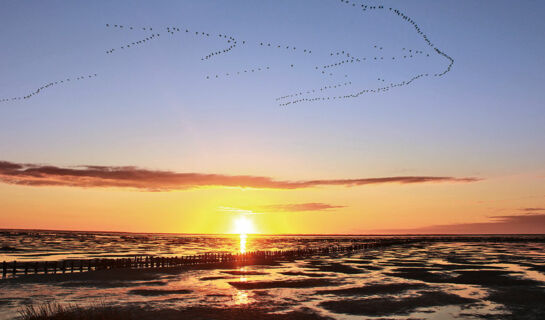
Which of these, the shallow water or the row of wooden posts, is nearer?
the shallow water

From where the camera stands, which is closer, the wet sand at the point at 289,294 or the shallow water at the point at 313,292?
the wet sand at the point at 289,294

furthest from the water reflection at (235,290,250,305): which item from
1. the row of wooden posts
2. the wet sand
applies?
the row of wooden posts

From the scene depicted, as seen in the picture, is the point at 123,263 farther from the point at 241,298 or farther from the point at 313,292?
the point at 313,292

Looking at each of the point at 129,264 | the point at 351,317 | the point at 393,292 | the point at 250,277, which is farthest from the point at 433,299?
the point at 129,264

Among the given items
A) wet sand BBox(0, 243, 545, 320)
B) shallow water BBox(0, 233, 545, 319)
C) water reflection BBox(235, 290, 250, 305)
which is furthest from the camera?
water reflection BBox(235, 290, 250, 305)

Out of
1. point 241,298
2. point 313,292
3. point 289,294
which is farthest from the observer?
point 313,292

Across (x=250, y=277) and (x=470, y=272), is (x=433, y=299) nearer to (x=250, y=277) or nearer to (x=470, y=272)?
(x=250, y=277)

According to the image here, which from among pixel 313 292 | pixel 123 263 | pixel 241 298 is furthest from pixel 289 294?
pixel 123 263

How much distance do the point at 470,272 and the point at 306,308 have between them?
107 ft

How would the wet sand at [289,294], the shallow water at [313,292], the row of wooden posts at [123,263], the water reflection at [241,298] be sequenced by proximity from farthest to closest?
the row of wooden posts at [123,263], the water reflection at [241,298], the shallow water at [313,292], the wet sand at [289,294]

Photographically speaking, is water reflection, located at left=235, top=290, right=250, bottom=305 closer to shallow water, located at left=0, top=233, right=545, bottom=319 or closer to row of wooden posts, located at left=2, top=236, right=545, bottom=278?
shallow water, located at left=0, top=233, right=545, bottom=319

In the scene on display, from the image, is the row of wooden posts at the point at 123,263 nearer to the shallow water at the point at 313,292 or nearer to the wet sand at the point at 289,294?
the wet sand at the point at 289,294

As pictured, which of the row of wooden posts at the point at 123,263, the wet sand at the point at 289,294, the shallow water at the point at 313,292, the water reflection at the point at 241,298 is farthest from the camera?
the row of wooden posts at the point at 123,263

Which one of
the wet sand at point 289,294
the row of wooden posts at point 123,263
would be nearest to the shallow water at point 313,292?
the wet sand at point 289,294
